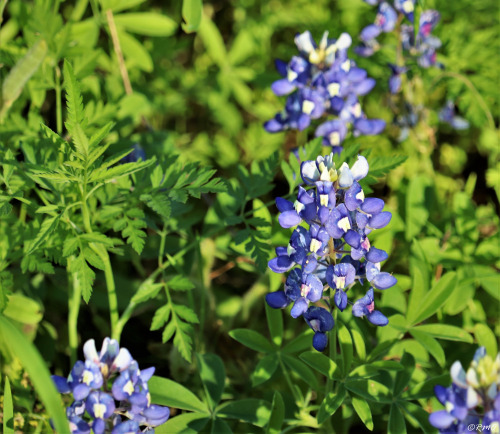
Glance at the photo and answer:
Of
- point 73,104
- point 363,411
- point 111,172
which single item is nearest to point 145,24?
point 73,104

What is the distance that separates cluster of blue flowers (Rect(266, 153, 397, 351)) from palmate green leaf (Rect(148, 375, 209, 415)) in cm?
64

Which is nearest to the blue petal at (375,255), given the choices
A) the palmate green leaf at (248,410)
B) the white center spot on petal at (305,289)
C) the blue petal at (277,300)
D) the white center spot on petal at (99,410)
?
the white center spot on petal at (305,289)

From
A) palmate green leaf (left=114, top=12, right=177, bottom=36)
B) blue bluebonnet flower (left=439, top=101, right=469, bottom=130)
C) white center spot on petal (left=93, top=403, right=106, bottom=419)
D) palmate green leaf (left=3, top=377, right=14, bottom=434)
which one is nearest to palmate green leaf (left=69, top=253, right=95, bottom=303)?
white center spot on petal (left=93, top=403, right=106, bottom=419)

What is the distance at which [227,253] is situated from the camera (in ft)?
10.5

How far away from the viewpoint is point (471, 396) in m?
1.81

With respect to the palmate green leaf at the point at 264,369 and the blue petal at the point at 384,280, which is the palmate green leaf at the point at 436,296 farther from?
the palmate green leaf at the point at 264,369

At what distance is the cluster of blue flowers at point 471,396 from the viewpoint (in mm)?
1812

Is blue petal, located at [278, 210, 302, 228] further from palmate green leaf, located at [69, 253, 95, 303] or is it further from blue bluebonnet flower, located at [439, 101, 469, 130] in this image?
blue bluebonnet flower, located at [439, 101, 469, 130]

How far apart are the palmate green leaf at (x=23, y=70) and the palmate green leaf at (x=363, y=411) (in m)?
1.91

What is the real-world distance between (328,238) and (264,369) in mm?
714

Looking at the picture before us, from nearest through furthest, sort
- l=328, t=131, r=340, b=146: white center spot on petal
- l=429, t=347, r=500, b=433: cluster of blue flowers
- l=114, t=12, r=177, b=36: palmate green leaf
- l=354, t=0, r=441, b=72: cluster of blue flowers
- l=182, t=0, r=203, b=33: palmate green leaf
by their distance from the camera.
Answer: l=429, t=347, r=500, b=433: cluster of blue flowers → l=182, t=0, r=203, b=33: palmate green leaf → l=328, t=131, r=340, b=146: white center spot on petal → l=354, t=0, r=441, b=72: cluster of blue flowers → l=114, t=12, r=177, b=36: palmate green leaf

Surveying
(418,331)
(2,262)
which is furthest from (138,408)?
(418,331)

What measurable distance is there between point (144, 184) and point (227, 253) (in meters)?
0.96

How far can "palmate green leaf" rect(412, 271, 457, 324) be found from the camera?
7.91ft
